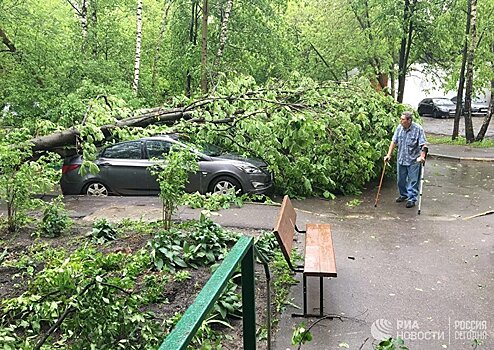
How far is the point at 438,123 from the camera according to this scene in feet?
108

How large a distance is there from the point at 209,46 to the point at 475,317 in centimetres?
1500

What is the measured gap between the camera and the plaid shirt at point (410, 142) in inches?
408

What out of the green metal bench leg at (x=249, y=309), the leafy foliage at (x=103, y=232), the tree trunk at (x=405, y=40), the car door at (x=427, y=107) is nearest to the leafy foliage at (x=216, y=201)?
the leafy foliage at (x=103, y=232)

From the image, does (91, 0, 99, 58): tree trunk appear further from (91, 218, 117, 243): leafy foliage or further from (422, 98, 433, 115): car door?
(422, 98, 433, 115): car door

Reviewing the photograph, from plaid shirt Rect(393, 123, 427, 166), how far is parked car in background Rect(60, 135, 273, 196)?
285cm

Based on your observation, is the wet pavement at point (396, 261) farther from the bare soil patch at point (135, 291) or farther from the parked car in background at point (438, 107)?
the parked car in background at point (438, 107)

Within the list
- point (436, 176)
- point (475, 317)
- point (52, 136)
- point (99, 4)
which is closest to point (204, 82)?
point (99, 4)

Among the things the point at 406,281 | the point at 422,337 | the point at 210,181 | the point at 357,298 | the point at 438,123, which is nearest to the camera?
the point at 422,337

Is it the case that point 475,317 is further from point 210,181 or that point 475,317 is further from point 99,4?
point 99,4

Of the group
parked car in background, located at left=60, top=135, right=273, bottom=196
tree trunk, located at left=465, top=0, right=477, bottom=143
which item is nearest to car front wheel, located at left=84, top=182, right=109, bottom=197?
parked car in background, located at left=60, top=135, right=273, bottom=196

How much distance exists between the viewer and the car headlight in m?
11.0

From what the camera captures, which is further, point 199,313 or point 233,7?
point 233,7

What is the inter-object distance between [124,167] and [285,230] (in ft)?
21.6

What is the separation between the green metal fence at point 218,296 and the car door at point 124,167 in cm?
890
